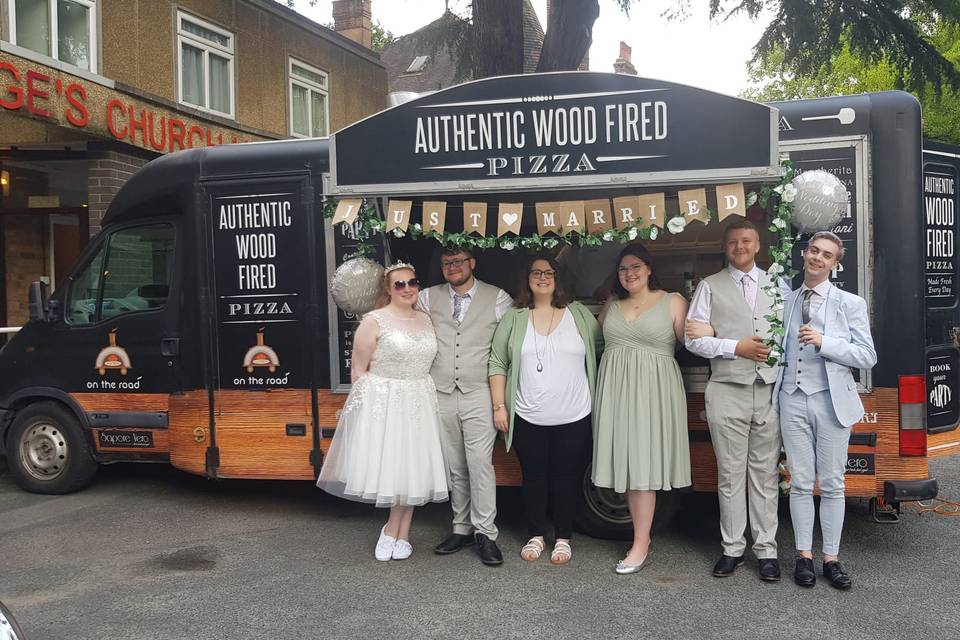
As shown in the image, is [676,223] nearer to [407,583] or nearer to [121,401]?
[407,583]

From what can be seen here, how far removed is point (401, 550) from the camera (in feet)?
16.0

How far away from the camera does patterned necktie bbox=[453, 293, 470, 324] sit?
491 centimetres

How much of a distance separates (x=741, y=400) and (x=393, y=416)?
1.86 meters

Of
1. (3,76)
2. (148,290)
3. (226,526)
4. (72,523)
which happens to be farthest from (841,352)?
(3,76)

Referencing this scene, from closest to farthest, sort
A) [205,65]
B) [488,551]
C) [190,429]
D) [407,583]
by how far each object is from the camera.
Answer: [407,583] → [488,551] → [190,429] → [205,65]

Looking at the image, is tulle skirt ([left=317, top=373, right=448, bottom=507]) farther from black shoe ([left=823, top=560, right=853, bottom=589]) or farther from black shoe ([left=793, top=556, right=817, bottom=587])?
black shoe ([left=823, top=560, right=853, bottom=589])

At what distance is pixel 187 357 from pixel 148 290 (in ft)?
2.00

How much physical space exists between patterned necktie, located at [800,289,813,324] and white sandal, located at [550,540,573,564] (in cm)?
179

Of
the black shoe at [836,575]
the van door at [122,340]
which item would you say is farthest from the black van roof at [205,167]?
the black shoe at [836,575]

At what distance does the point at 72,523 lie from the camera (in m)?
5.74

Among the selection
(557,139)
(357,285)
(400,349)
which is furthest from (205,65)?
(557,139)

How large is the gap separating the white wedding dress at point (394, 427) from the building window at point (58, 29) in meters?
7.68

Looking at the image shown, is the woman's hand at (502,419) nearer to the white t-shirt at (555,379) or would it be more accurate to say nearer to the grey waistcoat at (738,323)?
the white t-shirt at (555,379)

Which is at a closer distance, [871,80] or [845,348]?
[845,348]
